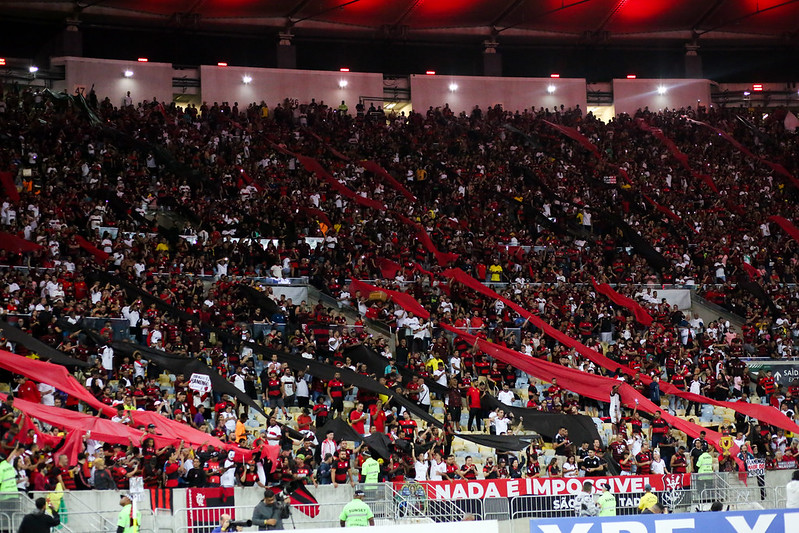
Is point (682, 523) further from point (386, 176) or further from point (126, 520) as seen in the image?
point (386, 176)

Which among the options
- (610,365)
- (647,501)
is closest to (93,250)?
(610,365)

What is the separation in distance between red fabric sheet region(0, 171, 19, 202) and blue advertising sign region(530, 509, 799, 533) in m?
22.4

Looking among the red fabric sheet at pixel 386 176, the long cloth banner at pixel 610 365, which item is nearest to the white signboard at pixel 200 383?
the long cloth banner at pixel 610 365

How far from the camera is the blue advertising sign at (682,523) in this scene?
14.2m

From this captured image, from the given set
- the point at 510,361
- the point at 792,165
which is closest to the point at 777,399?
the point at 510,361

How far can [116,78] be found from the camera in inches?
1861

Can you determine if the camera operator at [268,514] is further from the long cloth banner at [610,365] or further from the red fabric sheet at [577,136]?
the red fabric sheet at [577,136]

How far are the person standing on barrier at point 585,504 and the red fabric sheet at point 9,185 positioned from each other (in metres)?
19.6

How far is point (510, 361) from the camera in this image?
1123 inches

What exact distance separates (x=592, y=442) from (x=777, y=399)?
7300 millimetres

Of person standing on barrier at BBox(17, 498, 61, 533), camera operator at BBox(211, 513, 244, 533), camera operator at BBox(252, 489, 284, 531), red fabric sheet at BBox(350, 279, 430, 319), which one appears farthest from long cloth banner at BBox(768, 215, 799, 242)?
person standing on barrier at BBox(17, 498, 61, 533)

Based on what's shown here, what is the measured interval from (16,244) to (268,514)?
48.0 feet

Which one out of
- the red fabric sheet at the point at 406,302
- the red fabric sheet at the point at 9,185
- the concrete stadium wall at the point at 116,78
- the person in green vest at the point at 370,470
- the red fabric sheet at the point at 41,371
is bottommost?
the person in green vest at the point at 370,470

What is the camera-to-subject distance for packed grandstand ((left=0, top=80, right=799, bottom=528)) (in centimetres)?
2184
